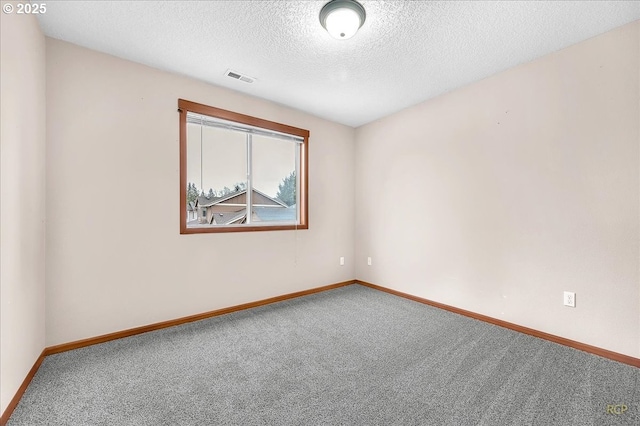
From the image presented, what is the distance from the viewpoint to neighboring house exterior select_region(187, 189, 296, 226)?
294cm

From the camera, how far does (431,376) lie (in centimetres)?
181

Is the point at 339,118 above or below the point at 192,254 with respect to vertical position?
above

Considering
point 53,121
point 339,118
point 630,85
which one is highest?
point 339,118

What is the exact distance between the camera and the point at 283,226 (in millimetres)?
3465

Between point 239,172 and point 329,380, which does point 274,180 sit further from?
point 329,380

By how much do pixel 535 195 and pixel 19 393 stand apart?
398 centimetres

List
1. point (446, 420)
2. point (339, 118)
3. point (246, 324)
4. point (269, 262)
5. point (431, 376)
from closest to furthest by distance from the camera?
1. point (446, 420)
2. point (431, 376)
3. point (246, 324)
4. point (269, 262)
5. point (339, 118)

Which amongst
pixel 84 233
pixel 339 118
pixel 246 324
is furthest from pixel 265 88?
pixel 246 324

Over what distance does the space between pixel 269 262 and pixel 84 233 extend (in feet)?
5.84

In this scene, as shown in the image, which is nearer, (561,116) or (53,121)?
(53,121)

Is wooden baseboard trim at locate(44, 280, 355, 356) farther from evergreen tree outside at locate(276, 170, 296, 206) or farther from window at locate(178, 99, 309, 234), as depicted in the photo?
evergreen tree outside at locate(276, 170, 296, 206)

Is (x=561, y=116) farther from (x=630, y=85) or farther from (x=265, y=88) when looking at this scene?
(x=265, y=88)

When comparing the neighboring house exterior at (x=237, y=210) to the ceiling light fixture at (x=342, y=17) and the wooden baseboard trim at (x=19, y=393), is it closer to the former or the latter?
the wooden baseboard trim at (x=19, y=393)

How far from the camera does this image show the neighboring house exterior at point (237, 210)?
9.66 feet
